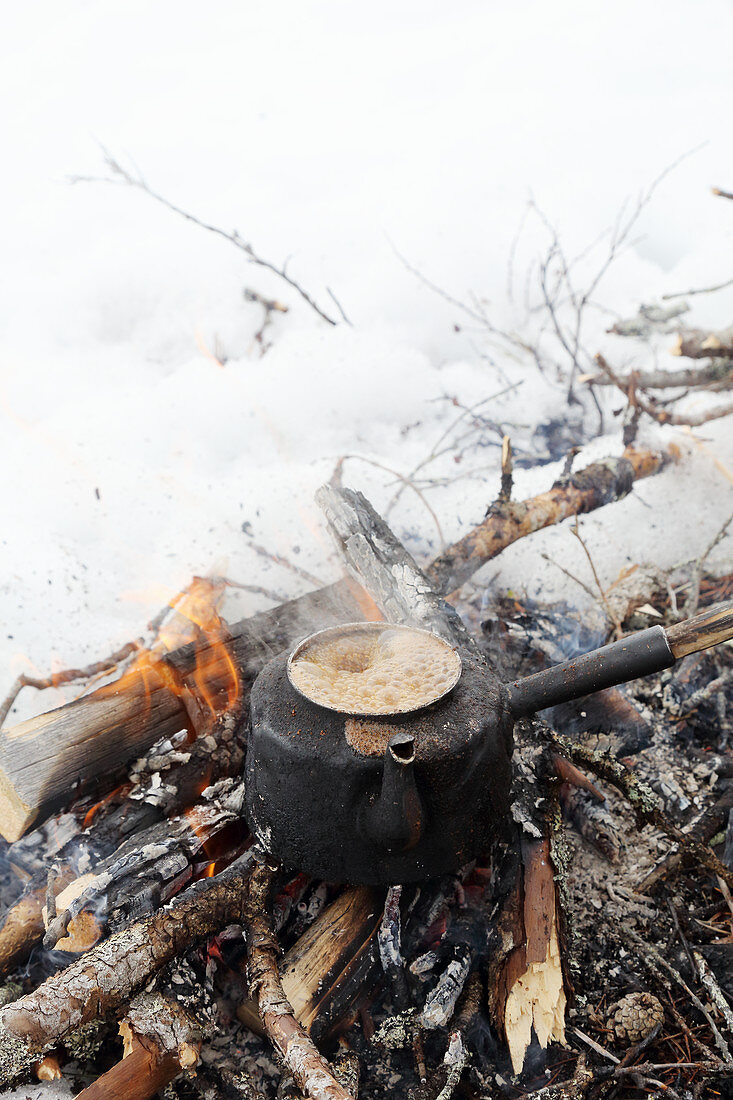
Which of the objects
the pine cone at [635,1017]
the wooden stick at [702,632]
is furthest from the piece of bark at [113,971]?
the wooden stick at [702,632]

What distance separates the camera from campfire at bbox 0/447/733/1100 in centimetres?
157

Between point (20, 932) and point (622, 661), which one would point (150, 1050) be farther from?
point (622, 661)

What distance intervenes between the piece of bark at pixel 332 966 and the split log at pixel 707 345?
325cm

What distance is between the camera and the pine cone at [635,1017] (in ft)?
5.82

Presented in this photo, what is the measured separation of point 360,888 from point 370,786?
494 millimetres

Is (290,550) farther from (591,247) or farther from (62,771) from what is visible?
(591,247)

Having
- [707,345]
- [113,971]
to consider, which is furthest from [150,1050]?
[707,345]

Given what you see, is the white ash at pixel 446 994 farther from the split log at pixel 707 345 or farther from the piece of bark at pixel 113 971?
the split log at pixel 707 345

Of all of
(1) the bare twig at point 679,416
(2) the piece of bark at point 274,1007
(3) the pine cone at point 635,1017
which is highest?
(1) the bare twig at point 679,416

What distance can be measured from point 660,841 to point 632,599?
3.78 feet

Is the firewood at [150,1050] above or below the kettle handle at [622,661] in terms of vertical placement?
below

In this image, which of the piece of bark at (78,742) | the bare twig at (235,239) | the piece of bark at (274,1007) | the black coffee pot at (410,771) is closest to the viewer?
the piece of bark at (274,1007)

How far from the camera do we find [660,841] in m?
2.23

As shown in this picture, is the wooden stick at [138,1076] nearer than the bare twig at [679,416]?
Yes
